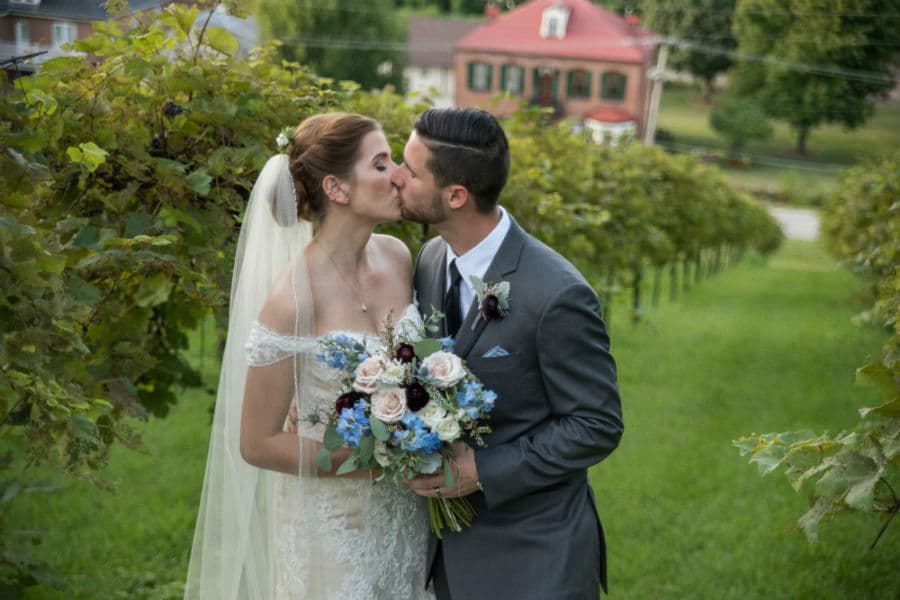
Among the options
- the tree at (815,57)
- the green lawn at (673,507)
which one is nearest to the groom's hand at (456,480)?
the green lawn at (673,507)

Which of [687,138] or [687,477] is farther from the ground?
[687,477]

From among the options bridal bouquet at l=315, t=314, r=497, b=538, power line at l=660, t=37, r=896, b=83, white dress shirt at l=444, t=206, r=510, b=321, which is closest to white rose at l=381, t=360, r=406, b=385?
bridal bouquet at l=315, t=314, r=497, b=538

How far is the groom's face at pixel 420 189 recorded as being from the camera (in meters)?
3.01

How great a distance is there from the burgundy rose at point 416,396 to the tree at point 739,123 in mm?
50772

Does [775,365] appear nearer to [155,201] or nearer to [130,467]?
[130,467]

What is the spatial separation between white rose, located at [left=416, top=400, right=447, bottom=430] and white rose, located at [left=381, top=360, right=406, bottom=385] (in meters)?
0.10

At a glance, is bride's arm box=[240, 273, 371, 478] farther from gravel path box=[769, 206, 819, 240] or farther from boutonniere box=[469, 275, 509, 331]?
gravel path box=[769, 206, 819, 240]

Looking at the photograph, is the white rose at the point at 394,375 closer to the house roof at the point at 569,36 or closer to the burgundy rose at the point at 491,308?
the burgundy rose at the point at 491,308

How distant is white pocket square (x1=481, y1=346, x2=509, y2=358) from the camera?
2.91m

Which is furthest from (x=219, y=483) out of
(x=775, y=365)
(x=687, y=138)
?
(x=687, y=138)

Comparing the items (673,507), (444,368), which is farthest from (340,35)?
(444,368)

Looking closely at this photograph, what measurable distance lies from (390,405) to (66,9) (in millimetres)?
1858

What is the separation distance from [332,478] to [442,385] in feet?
2.23

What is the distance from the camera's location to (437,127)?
2.99 m
